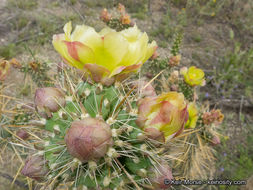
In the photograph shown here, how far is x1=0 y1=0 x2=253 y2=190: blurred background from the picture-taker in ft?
10.0

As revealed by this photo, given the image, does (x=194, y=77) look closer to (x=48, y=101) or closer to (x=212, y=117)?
(x=212, y=117)

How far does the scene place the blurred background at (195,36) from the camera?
3.05m

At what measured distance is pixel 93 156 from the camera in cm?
64

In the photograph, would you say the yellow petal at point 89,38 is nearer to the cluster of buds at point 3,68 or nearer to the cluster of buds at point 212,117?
the cluster of buds at point 3,68

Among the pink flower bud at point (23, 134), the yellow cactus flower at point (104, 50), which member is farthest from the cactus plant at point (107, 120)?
the pink flower bud at point (23, 134)

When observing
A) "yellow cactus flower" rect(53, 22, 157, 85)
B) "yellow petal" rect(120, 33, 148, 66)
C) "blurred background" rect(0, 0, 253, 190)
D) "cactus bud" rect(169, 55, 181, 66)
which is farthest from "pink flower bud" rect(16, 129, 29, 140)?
"blurred background" rect(0, 0, 253, 190)

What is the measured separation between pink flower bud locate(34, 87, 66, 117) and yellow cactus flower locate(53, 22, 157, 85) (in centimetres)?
14

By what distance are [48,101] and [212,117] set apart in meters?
1.21

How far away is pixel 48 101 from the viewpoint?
0.79m

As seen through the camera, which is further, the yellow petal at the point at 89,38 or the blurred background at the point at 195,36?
the blurred background at the point at 195,36

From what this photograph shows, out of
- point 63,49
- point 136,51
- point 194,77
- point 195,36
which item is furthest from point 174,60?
point 195,36

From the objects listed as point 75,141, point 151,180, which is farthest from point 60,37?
point 151,180

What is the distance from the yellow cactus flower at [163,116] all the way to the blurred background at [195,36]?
2206 mm

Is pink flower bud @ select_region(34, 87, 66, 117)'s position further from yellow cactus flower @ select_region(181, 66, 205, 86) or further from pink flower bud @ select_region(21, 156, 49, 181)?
yellow cactus flower @ select_region(181, 66, 205, 86)
